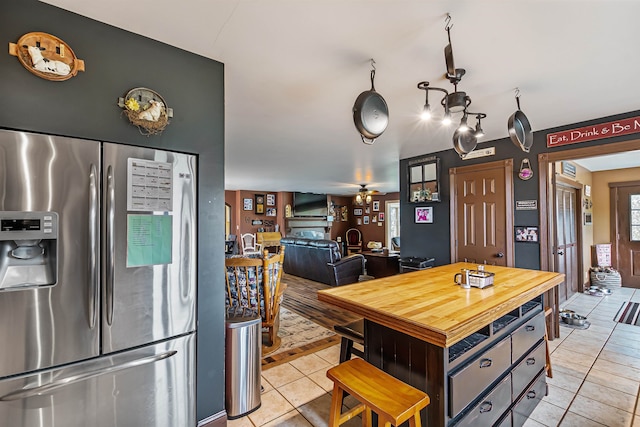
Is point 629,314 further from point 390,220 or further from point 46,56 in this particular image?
point 390,220

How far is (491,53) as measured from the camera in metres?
1.87

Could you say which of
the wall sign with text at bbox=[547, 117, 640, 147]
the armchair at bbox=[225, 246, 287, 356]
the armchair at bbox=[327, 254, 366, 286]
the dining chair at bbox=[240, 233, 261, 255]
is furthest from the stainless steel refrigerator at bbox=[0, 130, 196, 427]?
the dining chair at bbox=[240, 233, 261, 255]

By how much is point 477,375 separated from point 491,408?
29cm

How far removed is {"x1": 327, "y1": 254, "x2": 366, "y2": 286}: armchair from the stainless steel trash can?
3517 mm

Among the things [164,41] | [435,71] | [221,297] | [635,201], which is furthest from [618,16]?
[635,201]

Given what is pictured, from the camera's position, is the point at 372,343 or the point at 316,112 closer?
the point at 372,343

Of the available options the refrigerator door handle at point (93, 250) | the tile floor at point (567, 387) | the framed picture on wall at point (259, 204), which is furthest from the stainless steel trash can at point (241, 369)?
the framed picture on wall at point (259, 204)

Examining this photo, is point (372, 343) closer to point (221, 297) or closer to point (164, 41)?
point (221, 297)

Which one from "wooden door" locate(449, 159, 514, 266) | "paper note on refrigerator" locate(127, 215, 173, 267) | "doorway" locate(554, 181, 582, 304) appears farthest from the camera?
"doorway" locate(554, 181, 582, 304)

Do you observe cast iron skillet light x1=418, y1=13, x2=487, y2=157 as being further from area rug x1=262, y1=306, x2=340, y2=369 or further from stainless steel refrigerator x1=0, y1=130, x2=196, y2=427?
area rug x1=262, y1=306, x2=340, y2=369

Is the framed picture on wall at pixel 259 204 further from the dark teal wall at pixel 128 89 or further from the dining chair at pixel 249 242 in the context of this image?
the dark teal wall at pixel 128 89

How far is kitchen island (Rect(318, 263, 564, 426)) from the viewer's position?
130cm

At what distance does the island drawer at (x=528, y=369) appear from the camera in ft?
5.90

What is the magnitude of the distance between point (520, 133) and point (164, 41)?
7.89 ft
